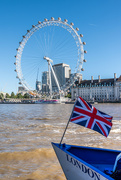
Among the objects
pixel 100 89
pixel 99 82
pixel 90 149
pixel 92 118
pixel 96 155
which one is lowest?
pixel 96 155

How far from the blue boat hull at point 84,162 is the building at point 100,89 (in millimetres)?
124051

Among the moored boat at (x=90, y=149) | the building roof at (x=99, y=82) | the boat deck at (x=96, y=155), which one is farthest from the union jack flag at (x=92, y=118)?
the building roof at (x=99, y=82)

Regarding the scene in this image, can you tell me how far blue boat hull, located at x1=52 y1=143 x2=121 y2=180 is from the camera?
4.61 metres

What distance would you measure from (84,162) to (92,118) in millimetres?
1350

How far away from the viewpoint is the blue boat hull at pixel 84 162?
4605mm

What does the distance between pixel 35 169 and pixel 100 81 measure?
140m

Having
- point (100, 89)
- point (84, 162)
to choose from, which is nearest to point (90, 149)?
point (84, 162)

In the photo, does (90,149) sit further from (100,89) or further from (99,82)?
(99,82)

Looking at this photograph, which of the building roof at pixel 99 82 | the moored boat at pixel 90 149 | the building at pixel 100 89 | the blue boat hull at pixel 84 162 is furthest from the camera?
the building roof at pixel 99 82

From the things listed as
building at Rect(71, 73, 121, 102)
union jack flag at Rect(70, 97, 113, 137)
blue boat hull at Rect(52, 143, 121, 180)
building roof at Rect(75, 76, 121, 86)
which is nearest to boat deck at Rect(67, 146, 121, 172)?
blue boat hull at Rect(52, 143, 121, 180)

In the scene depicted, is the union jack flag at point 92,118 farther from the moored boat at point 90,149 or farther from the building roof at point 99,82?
the building roof at point 99,82

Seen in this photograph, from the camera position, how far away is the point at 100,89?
14138 centimetres

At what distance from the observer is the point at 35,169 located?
697 centimetres

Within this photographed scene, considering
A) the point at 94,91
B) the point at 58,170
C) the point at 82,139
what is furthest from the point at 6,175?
the point at 94,91
